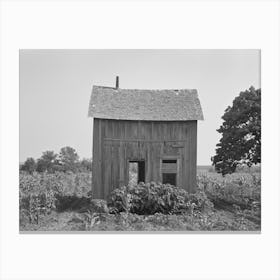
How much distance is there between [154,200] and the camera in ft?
39.9

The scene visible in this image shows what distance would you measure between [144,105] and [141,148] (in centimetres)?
120

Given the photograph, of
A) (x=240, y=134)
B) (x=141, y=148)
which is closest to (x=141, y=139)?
(x=141, y=148)

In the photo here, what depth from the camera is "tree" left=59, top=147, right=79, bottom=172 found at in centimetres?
1223

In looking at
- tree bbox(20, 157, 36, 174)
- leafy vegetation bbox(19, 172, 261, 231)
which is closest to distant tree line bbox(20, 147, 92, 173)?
tree bbox(20, 157, 36, 174)

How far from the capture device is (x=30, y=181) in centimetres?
1202

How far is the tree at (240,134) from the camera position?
12102 mm

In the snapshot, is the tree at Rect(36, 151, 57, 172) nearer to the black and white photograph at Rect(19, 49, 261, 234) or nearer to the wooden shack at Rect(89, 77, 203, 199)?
the black and white photograph at Rect(19, 49, 261, 234)

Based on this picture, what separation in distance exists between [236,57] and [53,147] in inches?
199

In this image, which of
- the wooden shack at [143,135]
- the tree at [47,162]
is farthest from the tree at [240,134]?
the tree at [47,162]

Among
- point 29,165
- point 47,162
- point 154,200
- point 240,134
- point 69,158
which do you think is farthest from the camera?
point 240,134

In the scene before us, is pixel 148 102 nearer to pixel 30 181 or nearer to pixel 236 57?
pixel 236 57

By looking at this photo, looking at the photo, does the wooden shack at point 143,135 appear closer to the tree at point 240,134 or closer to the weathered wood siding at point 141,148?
the weathered wood siding at point 141,148

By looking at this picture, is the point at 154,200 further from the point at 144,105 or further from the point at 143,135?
the point at 144,105
